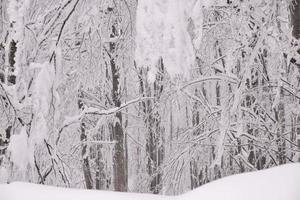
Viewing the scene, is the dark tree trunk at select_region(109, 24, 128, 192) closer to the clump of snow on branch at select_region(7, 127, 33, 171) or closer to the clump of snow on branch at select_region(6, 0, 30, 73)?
the clump of snow on branch at select_region(6, 0, 30, 73)

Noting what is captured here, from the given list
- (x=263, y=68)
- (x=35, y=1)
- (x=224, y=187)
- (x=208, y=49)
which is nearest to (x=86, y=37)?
(x=35, y=1)

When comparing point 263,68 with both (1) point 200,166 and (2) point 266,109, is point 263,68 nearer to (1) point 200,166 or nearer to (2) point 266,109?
(2) point 266,109

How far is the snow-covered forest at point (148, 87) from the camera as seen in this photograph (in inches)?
241

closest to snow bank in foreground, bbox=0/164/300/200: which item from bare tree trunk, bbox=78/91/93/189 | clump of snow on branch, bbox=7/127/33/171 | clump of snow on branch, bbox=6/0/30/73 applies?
clump of snow on branch, bbox=7/127/33/171

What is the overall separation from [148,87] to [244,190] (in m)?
6.73

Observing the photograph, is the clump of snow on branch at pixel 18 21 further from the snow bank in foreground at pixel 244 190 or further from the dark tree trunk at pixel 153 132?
the snow bank in foreground at pixel 244 190

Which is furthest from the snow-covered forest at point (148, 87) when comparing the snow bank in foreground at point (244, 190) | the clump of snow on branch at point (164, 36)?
the snow bank in foreground at point (244, 190)

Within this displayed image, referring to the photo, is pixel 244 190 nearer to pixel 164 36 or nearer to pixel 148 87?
pixel 164 36

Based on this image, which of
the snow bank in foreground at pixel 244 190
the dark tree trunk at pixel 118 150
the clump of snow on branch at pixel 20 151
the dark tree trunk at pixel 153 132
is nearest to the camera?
the snow bank in foreground at pixel 244 190

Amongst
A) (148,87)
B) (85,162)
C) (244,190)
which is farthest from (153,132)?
(244,190)

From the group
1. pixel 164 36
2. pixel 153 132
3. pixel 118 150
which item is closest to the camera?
pixel 164 36

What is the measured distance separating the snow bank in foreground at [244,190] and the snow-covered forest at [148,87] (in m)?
2.98

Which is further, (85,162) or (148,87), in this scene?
(85,162)

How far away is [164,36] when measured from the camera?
544 cm
